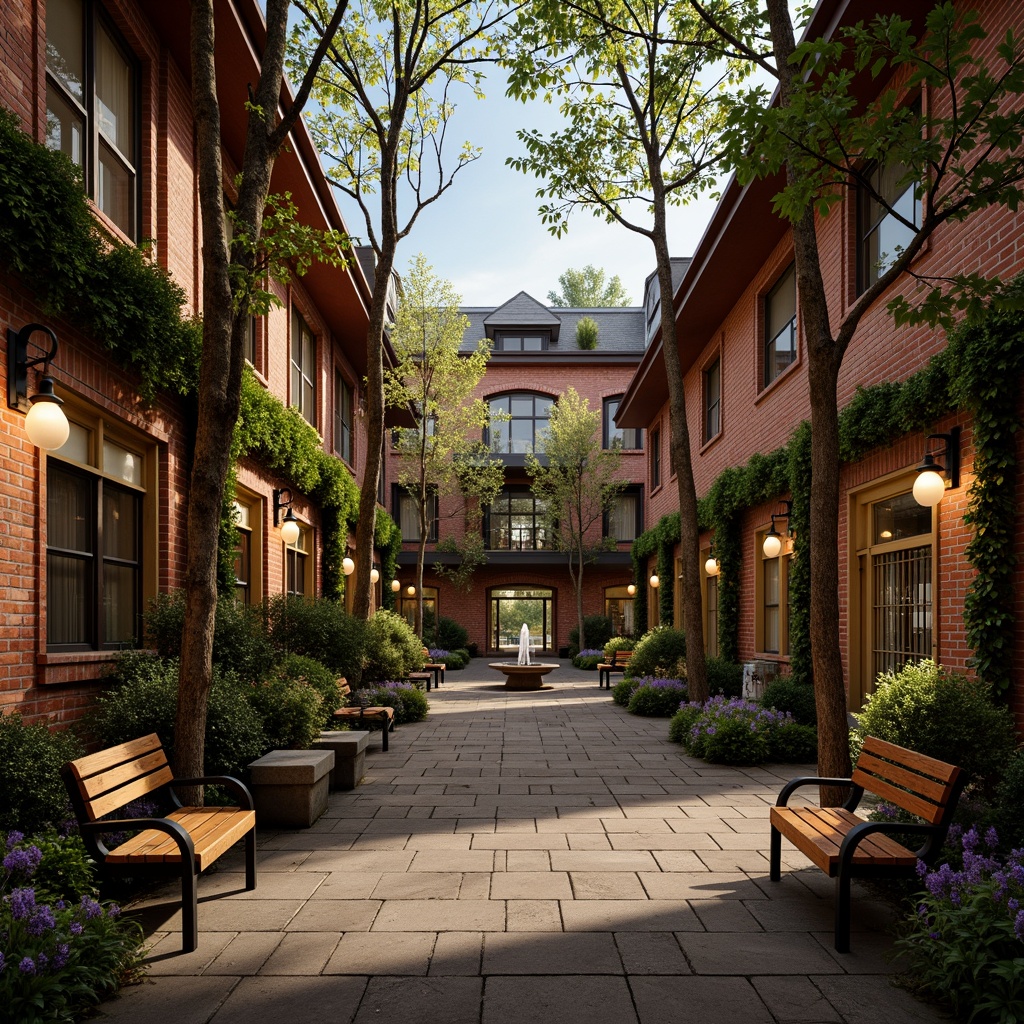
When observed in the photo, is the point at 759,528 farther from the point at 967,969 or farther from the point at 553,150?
the point at 967,969

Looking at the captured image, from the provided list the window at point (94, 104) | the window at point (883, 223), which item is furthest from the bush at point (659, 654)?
the window at point (94, 104)

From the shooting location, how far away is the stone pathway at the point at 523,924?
11.6ft

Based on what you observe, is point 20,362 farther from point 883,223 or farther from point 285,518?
point 883,223

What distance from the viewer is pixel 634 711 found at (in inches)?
557

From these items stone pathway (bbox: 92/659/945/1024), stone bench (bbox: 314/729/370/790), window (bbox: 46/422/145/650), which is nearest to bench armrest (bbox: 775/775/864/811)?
stone pathway (bbox: 92/659/945/1024)

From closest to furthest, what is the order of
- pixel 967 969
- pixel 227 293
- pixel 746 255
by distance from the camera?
pixel 967 969, pixel 227 293, pixel 746 255

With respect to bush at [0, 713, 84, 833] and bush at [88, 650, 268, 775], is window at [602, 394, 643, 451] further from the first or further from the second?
bush at [0, 713, 84, 833]

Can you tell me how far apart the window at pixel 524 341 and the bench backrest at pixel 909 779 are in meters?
30.6

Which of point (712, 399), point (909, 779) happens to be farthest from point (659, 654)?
point (909, 779)

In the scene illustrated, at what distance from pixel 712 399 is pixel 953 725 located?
1310cm

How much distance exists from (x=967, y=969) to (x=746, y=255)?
38.7 feet

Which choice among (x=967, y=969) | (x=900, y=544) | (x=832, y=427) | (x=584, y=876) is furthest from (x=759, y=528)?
(x=967, y=969)

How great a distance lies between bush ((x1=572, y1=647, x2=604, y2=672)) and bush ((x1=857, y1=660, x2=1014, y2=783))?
19.3m

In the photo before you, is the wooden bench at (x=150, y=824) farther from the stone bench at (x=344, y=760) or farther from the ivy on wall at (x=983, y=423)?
the ivy on wall at (x=983, y=423)
